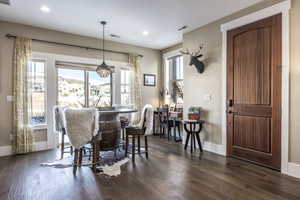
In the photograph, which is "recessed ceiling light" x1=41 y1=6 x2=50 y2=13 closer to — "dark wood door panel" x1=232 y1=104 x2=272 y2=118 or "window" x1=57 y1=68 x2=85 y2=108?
"window" x1=57 y1=68 x2=85 y2=108

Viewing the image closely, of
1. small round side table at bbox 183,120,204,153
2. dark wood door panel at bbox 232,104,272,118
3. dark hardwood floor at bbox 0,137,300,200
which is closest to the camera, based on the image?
dark hardwood floor at bbox 0,137,300,200

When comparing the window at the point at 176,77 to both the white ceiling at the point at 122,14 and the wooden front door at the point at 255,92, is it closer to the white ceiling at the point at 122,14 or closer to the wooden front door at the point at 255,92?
the white ceiling at the point at 122,14

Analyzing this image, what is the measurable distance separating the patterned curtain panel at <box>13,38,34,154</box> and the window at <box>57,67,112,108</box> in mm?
693

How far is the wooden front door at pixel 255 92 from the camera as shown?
9.38 ft

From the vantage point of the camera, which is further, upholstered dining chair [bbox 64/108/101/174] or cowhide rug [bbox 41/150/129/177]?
cowhide rug [bbox 41/150/129/177]

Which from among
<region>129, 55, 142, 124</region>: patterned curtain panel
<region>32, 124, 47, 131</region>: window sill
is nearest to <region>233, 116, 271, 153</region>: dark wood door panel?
<region>129, 55, 142, 124</region>: patterned curtain panel

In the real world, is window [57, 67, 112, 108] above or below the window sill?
above

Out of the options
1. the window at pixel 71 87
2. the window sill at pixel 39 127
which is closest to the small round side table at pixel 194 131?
the window at pixel 71 87

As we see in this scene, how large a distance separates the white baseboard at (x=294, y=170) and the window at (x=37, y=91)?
→ 15.8 feet

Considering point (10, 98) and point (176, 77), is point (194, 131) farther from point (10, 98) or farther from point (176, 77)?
point (10, 98)

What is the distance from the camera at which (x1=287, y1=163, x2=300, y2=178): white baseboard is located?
2623 mm

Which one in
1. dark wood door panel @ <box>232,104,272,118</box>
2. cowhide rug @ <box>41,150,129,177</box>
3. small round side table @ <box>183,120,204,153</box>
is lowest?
cowhide rug @ <box>41,150,129,177</box>

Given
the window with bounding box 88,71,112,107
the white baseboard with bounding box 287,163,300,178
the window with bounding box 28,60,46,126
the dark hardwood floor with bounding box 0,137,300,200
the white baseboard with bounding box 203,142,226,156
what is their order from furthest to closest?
the window with bounding box 88,71,112,107
the window with bounding box 28,60,46,126
the white baseboard with bounding box 203,142,226,156
the white baseboard with bounding box 287,163,300,178
the dark hardwood floor with bounding box 0,137,300,200

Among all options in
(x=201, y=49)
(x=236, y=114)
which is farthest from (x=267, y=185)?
(x=201, y=49)
